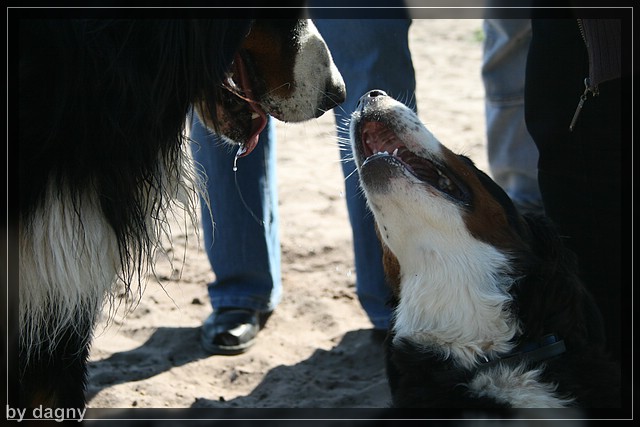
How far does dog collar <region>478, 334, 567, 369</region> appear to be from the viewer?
273cm

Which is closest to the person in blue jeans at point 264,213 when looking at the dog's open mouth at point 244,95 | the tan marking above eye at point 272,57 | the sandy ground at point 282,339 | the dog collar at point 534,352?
the sandy ground at point 282,339

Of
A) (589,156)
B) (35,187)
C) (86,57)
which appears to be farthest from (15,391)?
(589,156)

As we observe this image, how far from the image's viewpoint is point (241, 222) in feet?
13.0

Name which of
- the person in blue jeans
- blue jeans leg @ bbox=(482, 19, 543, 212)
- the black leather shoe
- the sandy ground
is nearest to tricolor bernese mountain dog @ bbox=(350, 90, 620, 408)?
the sandy ground

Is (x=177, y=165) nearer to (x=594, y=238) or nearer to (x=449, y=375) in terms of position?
(x=449, y=375)

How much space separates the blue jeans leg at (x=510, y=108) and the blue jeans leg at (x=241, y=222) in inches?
54.5

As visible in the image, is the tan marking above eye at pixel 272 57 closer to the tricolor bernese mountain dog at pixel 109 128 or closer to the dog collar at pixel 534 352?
the tricolor bernese mountain dog at pixel 109 128

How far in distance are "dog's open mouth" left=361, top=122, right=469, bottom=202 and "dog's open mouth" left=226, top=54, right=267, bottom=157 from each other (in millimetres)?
392

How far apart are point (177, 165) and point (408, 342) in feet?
3.25

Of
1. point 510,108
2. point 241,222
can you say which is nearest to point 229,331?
point 241,222

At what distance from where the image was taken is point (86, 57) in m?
2.20

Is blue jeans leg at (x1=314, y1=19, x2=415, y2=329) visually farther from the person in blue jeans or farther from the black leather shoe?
the black leather shoe

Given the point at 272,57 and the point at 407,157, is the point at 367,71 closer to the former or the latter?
the point at 407,157

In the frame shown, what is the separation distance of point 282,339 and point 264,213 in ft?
2.02
